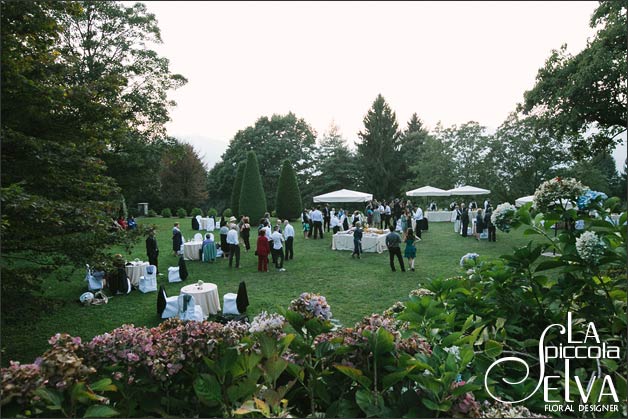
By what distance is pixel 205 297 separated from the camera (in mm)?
8078

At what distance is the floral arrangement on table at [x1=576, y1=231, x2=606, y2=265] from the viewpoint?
2170 mm

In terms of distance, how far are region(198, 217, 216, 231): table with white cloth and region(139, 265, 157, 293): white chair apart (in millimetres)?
11416

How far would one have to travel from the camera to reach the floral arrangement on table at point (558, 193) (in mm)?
2627

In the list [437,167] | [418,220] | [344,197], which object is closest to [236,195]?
[344,197]

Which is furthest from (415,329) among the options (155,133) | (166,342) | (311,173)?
(311,173)

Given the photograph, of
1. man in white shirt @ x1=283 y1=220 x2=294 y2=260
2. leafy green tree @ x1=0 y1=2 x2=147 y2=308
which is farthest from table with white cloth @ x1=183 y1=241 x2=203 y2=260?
leafy green tree @ x1=0 y1=2 x2=147 y2=308

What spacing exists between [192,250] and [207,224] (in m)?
7.52

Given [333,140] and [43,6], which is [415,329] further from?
[333,140]

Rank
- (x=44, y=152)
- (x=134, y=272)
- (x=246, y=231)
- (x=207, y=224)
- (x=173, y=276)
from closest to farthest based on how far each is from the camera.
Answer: (x=44, y=152), (x=134, y=272), (x=173, y=276), (x=246, y=231), (x=207, y=224)

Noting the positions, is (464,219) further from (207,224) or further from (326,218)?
(207,224)

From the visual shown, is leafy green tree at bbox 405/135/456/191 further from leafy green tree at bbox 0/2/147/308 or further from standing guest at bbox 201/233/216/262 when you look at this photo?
leafy green tree at bbox 0/2/147/308

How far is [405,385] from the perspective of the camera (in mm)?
2072

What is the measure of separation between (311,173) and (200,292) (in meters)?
37.7

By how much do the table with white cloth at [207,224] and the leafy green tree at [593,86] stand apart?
17.2 meters
